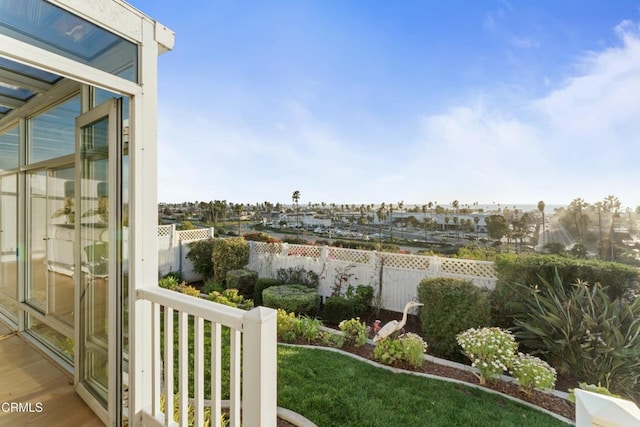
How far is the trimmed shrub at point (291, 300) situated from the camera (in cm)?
537

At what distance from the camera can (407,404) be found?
2721 mm

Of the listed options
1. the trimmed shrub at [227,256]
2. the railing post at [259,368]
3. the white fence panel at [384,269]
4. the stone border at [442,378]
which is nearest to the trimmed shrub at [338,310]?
the white fence panel at [384,269]

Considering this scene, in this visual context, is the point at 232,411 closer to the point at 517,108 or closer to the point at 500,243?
the point at 517,108

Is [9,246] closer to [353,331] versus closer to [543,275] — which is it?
[353,331]

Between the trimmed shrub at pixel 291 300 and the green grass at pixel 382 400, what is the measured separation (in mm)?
1865

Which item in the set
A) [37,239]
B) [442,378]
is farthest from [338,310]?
[37,239]

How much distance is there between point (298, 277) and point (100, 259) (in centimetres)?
502

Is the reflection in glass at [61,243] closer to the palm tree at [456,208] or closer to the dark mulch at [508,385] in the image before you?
the dark mulch at [508,385]

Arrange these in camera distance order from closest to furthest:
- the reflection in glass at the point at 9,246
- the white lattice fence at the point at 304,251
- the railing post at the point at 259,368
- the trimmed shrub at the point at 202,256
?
1. the railing post at the point at 259,368
2. the reflection in glass at the point at 9,246
3. the white lattice fence at the point at 304,251
4. the trimmed shrub at the point at 202,256

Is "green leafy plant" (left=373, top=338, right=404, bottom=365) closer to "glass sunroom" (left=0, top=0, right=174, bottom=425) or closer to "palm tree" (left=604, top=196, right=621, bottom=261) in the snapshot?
"glass sunroom" (left=0, top=0, right=174, bottom=425)

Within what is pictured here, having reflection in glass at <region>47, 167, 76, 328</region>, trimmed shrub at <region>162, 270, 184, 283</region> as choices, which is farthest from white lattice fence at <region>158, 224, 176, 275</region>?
reflection in glass at <region>47, 167, 76, 328</region>

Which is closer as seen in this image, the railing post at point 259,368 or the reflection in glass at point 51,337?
the railing post at point 259,368

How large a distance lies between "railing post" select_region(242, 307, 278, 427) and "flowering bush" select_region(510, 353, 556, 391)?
313 centimetres

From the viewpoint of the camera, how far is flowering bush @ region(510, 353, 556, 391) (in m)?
2.99
